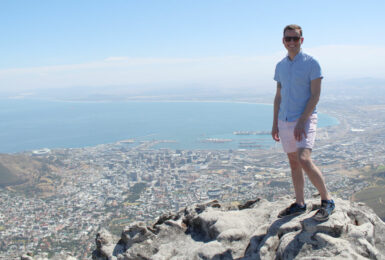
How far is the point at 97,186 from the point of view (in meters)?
44.3

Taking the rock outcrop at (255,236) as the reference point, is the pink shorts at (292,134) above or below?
above

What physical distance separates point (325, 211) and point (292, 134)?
4.15ft

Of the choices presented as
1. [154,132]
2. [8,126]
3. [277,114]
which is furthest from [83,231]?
[8,126]

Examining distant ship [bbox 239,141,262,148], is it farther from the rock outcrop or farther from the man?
the man

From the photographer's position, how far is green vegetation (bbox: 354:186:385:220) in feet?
87.7

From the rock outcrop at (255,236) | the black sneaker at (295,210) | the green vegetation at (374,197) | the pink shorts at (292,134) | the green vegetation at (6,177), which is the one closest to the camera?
the rock outcrop at (255,236)

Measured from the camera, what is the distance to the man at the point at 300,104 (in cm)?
494

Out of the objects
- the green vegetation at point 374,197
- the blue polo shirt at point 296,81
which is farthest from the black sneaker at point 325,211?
the green vegetation at point 374,197

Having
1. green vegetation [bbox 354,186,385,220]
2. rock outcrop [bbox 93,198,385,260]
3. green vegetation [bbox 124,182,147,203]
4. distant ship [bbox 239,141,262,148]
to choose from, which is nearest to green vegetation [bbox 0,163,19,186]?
green vegetation [bbox 124,182,147,203]

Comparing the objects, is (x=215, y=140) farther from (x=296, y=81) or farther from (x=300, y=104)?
(x=296, y=81)

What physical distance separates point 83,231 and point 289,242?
1054 inches

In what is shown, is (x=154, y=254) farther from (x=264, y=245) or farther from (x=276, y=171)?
(x=276, y=171)

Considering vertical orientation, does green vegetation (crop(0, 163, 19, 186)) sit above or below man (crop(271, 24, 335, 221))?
below

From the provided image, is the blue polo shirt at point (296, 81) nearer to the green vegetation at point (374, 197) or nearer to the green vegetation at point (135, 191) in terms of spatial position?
the green vegetation at point (374, 197)
